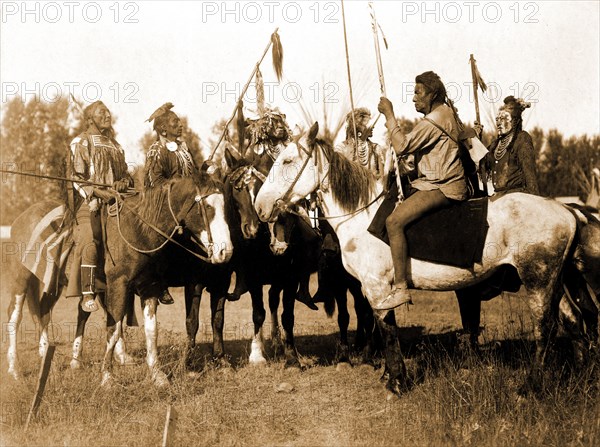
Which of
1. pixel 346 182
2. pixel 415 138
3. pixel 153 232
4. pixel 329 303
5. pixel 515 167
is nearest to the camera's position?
pixel 415 138

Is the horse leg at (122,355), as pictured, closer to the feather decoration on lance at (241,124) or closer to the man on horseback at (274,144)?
the man on horseback at (274,144)

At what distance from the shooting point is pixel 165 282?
333 inches

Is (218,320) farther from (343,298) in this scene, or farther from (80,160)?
(80,160)

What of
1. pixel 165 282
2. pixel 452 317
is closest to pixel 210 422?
pixel 165 282

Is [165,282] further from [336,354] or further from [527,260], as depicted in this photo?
[527,260]

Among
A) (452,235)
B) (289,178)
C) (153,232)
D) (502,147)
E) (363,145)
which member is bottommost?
(452,235)

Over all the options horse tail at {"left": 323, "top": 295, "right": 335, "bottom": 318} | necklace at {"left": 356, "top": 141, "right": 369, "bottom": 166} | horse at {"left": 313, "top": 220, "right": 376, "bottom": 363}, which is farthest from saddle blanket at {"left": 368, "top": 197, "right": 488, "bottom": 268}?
necklace at {"left": 356, "top": 141, "right": 369, "bottom": 166}

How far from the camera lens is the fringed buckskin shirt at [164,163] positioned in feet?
28.7

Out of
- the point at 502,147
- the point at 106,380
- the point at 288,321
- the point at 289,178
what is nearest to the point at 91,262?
the point at 106,380

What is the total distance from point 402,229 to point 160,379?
10.4ft

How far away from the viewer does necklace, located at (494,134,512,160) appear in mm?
8208

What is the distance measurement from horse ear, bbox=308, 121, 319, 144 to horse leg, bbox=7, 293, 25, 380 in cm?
474

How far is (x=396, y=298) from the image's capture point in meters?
6.86

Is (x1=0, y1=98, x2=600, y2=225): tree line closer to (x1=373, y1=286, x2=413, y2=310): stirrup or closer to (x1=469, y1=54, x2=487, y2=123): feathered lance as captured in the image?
(x1=469, y1=54, x2=487, y2=123): feathered lance
